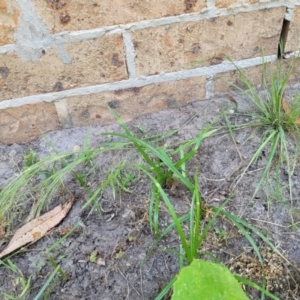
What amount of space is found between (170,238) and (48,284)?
0.30 m

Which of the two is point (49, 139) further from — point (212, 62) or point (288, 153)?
point (288, 153)

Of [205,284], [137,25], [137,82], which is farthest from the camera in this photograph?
[137,82]

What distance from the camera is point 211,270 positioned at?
0.73 metres

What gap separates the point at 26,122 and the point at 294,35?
836mm

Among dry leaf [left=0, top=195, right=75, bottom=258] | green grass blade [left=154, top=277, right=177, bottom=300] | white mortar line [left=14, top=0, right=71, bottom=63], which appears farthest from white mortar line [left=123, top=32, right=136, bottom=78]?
green grass blade [left=154, top=277, right=177, bottom=300]

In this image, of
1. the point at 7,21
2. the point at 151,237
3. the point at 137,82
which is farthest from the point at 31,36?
the point at 151,237

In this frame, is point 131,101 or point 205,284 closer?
point 205,284

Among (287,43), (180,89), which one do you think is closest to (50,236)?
(180,89)

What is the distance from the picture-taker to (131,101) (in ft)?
4.15

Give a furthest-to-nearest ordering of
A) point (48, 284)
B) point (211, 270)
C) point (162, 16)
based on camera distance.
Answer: point (162, 16) < point (48, 284) < point (211, 270)

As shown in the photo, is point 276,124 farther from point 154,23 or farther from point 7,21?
point 7,21

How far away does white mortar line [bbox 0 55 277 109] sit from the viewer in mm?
1205

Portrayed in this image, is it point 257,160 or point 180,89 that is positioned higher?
point 180,89

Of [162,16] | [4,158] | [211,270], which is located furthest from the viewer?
[4,158]
